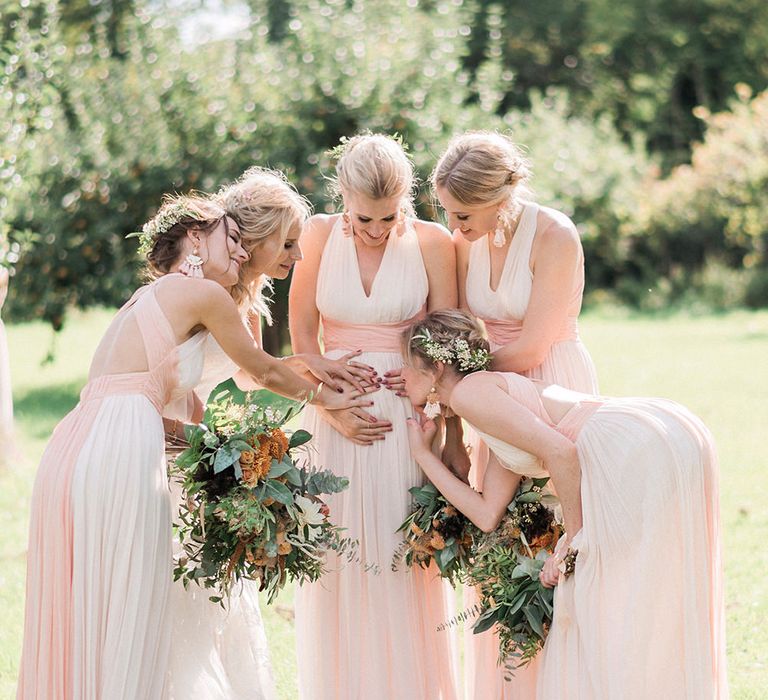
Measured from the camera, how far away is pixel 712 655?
13.7 feet

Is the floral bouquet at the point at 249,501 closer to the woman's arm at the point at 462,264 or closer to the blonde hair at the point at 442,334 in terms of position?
the blonde hair at the point at 442,334

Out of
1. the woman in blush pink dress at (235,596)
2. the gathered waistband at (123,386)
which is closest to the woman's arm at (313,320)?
the woman in blush pink dress at (235,596)

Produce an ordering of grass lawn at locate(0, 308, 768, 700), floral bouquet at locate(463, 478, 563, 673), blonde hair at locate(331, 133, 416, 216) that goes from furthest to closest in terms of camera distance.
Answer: grass lawn at locate(0, 308, 768, 700)
blonde hair at locate(331, 133, 416, 216)
floral bouquet at locate(463, 478, 563, 673)

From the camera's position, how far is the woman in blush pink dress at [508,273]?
4.48m

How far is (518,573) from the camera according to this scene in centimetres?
432

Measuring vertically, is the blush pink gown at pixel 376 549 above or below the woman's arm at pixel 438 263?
below

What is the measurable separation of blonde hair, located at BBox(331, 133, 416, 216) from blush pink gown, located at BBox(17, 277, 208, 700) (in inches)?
50.5

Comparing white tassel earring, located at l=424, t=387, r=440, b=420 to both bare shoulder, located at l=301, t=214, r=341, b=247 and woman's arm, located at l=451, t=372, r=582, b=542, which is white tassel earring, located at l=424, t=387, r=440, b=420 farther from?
bare shoulder, located at l=301, t=214, r=341, b=247

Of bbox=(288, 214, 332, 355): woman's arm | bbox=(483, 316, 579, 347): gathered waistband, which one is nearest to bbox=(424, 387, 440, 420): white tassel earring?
bbox=(483, 316, 579, 347): gathered waistband

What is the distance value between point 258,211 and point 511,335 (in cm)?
123

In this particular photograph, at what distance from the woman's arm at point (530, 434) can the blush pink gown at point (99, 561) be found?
1.24 m

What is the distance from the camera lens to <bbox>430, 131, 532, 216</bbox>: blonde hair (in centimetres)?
443

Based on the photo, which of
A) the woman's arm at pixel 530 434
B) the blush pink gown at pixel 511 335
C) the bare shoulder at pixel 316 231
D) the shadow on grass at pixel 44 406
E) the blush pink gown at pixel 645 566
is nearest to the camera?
the blush pink gown at pixel 645 566

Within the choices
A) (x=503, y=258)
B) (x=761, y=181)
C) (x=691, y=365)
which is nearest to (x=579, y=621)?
(x=503, y=258)
